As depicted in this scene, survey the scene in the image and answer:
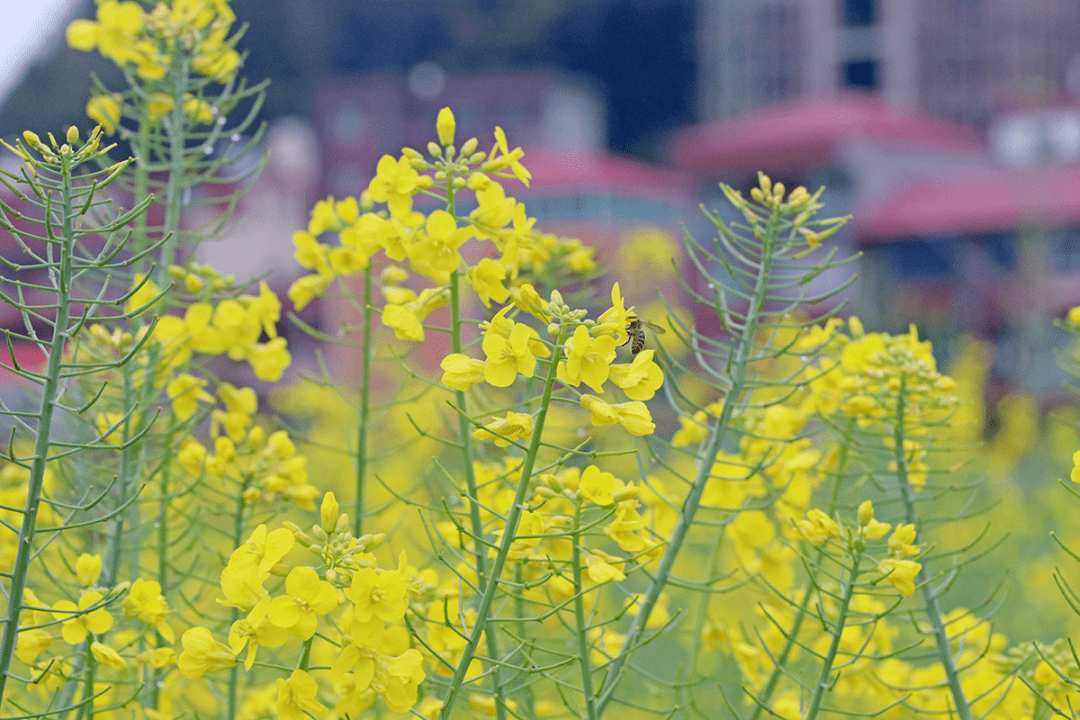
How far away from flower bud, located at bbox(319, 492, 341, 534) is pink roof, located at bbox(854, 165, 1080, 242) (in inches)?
577

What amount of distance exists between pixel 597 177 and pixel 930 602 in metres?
15.6

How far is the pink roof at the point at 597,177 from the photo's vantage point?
15977 mm

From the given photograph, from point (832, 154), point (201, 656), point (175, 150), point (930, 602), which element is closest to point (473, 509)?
point (201, 656)

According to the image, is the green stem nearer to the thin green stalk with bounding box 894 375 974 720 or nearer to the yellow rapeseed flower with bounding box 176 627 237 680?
the yellow rapeseed flower with bounding box 176 627 237 680

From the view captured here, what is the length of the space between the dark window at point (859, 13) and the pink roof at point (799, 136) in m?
5.34

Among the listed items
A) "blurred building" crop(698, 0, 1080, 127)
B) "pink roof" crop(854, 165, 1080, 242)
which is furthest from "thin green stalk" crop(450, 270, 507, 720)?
"blurred building" crop(698, 0, 1080, 127)

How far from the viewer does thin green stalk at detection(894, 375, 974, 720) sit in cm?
112

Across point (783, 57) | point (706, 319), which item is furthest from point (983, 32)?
point (706, 319)

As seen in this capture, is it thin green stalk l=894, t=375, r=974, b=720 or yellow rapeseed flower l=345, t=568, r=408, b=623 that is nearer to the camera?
yellow rapeseed flower l=345, t=568, r=408, b=623

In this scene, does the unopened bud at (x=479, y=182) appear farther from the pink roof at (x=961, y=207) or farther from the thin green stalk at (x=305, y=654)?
the pink roof at (x=961, y=207)

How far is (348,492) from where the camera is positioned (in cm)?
376

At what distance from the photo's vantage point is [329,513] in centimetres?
85

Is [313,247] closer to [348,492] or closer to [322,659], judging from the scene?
[322,659]

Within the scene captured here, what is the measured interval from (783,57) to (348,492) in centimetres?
2456
